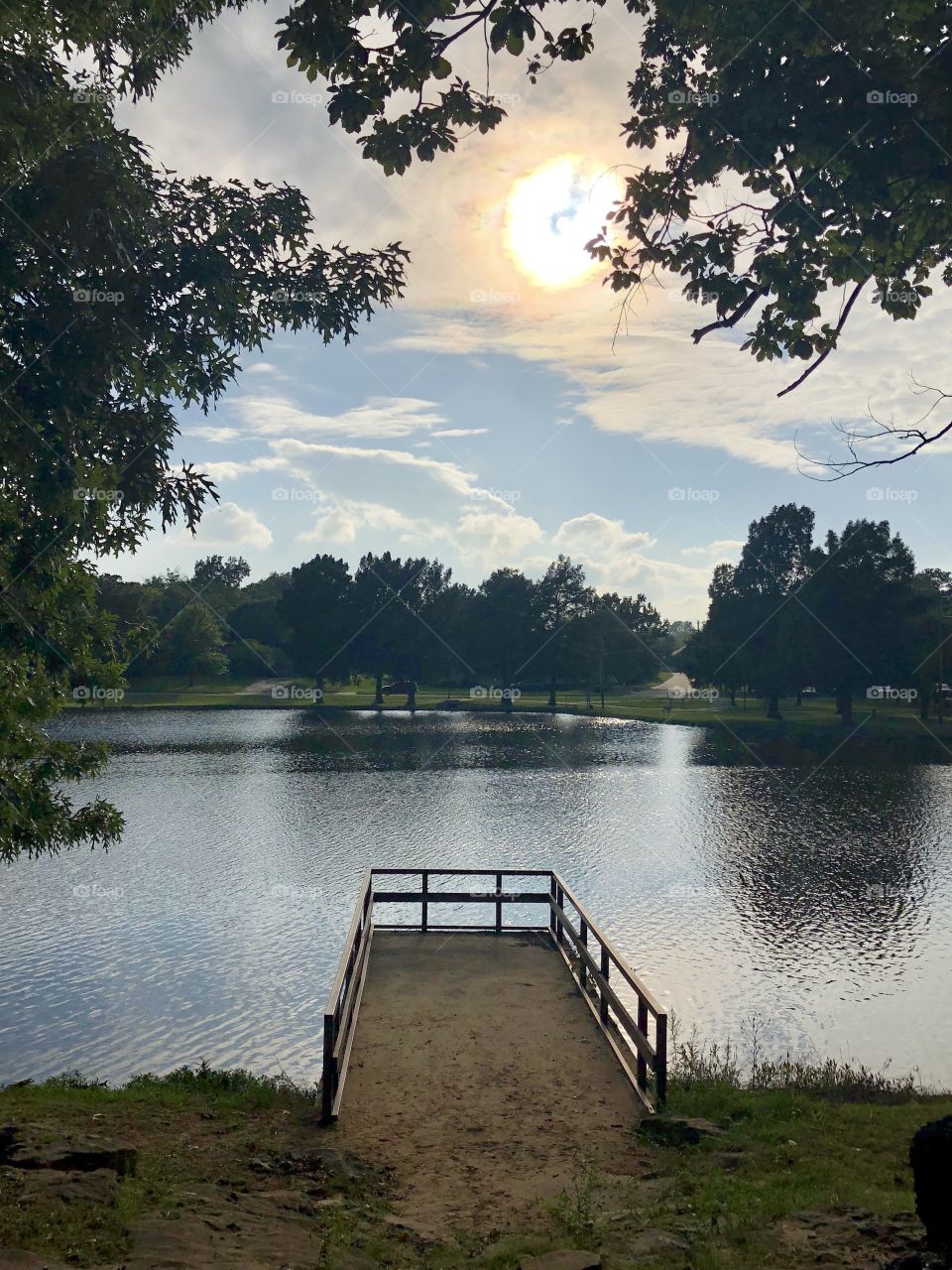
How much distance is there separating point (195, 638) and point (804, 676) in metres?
77.5

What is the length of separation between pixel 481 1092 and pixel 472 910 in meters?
14.1

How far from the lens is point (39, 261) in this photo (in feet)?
44.8

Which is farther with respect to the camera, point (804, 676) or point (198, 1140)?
point (804, 676)

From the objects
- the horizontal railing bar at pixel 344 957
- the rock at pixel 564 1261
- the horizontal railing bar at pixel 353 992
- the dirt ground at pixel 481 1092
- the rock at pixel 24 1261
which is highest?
the horizontal railing bar at pixel 344 957

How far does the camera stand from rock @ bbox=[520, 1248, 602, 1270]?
7031 millimetres

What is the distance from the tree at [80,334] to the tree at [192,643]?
108m

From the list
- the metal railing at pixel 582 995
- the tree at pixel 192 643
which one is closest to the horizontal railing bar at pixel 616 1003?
the metal railing at pixel 582 995

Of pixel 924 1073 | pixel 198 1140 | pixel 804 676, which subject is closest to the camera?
pixel 198 1140

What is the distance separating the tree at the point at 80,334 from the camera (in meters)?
12.5

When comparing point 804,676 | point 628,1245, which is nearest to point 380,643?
point 804,676

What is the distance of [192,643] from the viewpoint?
120312 mm

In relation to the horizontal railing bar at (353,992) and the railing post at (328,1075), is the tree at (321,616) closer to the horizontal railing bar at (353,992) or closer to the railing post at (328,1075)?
the horizontal railing bar at (353,992)

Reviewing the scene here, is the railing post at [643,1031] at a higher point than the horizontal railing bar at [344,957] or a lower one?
lower

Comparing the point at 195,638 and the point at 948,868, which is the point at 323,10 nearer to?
the point at 948,868
